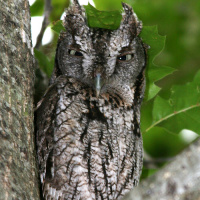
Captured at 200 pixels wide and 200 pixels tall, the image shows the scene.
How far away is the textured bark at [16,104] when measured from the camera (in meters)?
1.70

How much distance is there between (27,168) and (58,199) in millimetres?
492

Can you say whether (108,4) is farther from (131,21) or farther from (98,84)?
(98,84)

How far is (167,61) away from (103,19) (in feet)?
4.44

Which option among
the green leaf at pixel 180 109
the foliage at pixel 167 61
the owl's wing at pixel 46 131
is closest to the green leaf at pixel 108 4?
the foliage at pixel 167 61

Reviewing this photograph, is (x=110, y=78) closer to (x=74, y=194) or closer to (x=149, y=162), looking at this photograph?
(x=74, y=194)

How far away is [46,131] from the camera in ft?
7.70

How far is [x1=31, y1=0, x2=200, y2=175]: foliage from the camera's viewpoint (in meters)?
2.88

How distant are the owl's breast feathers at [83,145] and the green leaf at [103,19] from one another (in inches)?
21.0

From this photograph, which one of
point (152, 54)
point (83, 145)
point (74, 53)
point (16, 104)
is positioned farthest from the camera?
point (152, 54)

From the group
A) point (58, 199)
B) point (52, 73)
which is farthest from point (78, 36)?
point (58, 199)

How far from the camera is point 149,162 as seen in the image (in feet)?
12.0

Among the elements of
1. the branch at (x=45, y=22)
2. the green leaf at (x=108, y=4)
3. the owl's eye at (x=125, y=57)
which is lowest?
the owl's eye at (x=125, y=57)

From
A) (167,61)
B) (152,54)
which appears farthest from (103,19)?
(167,61)

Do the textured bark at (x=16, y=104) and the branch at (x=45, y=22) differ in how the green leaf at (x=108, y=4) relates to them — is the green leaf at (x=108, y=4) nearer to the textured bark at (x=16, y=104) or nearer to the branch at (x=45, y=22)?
the branch at (x=45, y=22)
